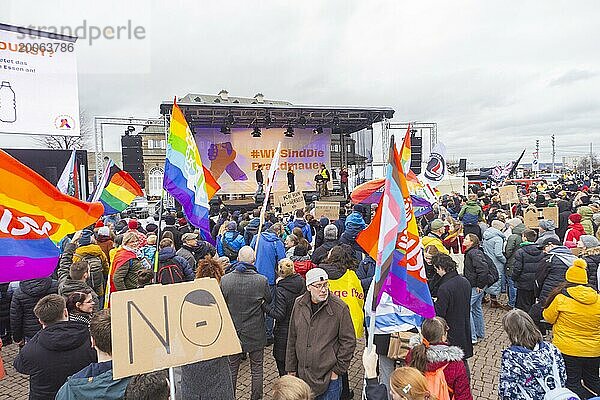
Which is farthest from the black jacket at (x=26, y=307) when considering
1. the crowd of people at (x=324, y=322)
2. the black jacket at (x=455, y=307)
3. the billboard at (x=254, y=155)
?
the billboard at (x=254, y=155)

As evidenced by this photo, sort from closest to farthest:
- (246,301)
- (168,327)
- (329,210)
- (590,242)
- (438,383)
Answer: (168,327) → (438,383) → (246,301) → (590,242) → (329,210)

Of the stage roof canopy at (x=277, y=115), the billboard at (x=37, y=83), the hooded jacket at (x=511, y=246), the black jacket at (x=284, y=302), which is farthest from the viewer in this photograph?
the stage roof canopy at (x=277, y=115)

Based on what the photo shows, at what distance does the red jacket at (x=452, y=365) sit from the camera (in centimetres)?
284

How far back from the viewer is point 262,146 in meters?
19.8

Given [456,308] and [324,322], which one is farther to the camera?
[456,308]

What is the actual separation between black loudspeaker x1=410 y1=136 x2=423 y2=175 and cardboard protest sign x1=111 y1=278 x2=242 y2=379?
17.2 metres

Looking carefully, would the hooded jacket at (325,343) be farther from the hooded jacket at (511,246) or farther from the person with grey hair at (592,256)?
the hooded jacket at (511,246)

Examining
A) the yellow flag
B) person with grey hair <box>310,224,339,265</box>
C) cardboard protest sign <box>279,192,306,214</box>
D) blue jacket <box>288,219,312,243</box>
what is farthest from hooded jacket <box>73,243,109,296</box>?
cardboard protest sign <box>279,192,306,214</box>

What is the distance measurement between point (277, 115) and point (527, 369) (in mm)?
16205

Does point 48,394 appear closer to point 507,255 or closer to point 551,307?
point 551,307

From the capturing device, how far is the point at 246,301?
4.14 metres

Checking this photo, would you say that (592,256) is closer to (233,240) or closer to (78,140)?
(233,240)

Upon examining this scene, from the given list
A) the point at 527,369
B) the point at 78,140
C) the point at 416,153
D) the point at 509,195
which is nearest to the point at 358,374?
the point at 527,369

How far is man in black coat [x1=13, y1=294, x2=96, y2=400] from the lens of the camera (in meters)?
2.91
